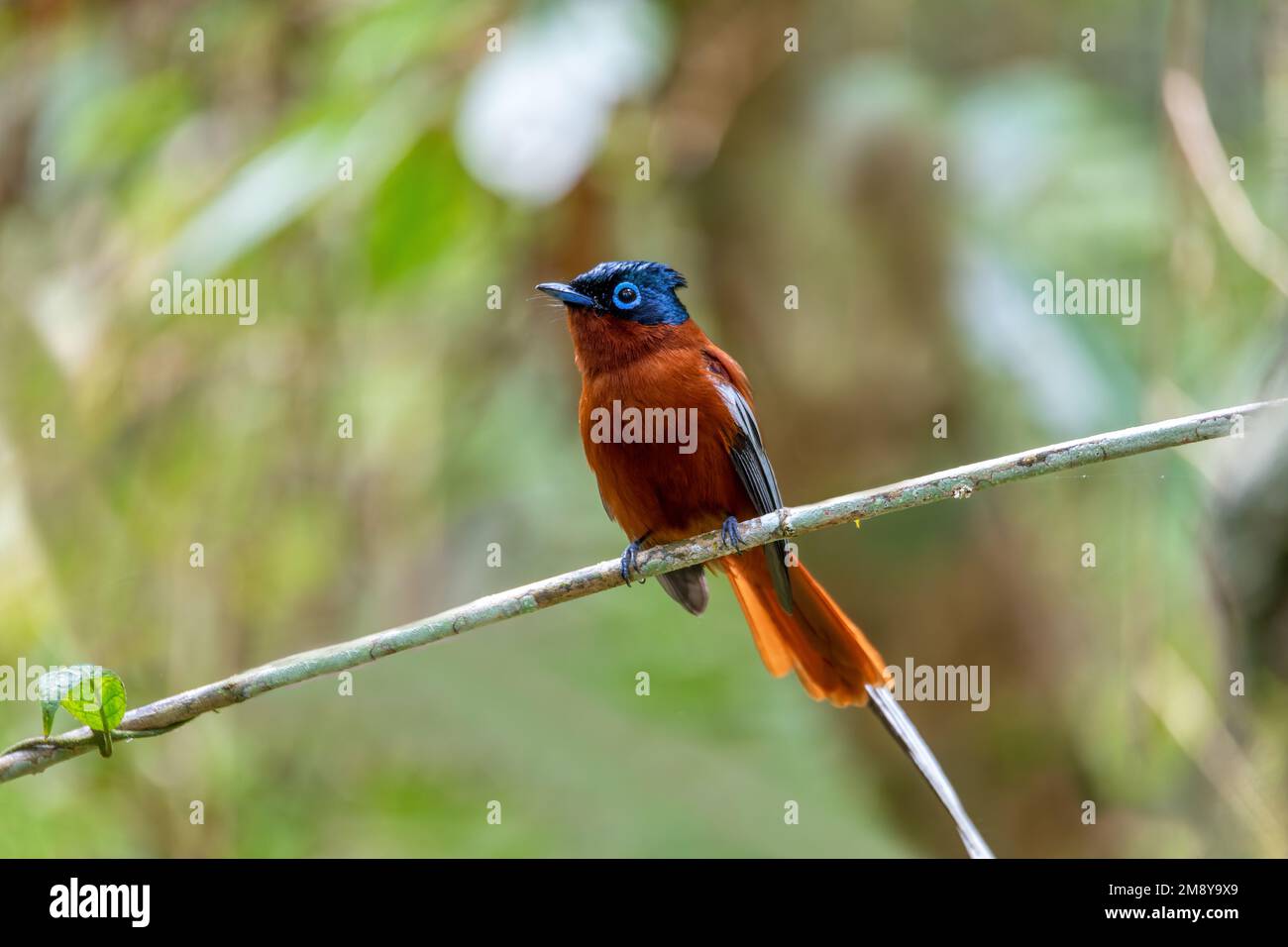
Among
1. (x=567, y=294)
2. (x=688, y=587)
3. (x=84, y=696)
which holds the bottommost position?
(x=84, y=696)

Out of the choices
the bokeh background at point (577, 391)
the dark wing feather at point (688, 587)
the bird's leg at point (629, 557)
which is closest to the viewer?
the bird's leg at point (629, 557)

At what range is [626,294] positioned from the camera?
2.87m

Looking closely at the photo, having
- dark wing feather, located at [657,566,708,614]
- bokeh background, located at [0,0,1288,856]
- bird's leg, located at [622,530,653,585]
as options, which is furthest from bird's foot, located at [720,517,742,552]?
bokeh background, located at [0,0,1288,856]

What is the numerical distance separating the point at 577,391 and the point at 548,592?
2461 mm

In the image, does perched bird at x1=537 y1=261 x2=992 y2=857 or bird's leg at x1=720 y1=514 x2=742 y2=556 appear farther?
perched bird at x1=537 y1=261 x2=992 y2=857

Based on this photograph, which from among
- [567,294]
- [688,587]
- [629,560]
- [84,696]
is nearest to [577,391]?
[688,587]

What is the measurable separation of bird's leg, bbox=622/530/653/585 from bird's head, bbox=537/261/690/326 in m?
0.48

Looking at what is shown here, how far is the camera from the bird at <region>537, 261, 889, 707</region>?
8.96ft

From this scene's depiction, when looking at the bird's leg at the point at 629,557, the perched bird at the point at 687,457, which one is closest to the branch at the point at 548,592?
the bird's leg at the point at 629,557

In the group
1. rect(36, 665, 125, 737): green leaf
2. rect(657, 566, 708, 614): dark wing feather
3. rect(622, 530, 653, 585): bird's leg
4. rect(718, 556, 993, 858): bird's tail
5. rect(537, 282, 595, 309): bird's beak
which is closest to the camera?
rect(36, 665, 125, 737): green leaf

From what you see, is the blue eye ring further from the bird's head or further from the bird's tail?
the bird's tail

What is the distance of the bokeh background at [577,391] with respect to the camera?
12.2ft

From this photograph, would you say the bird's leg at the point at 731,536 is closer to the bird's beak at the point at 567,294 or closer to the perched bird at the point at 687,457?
the perched bird at the point at 687,457

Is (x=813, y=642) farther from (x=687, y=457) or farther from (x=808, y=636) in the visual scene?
(x=687, y=457)
